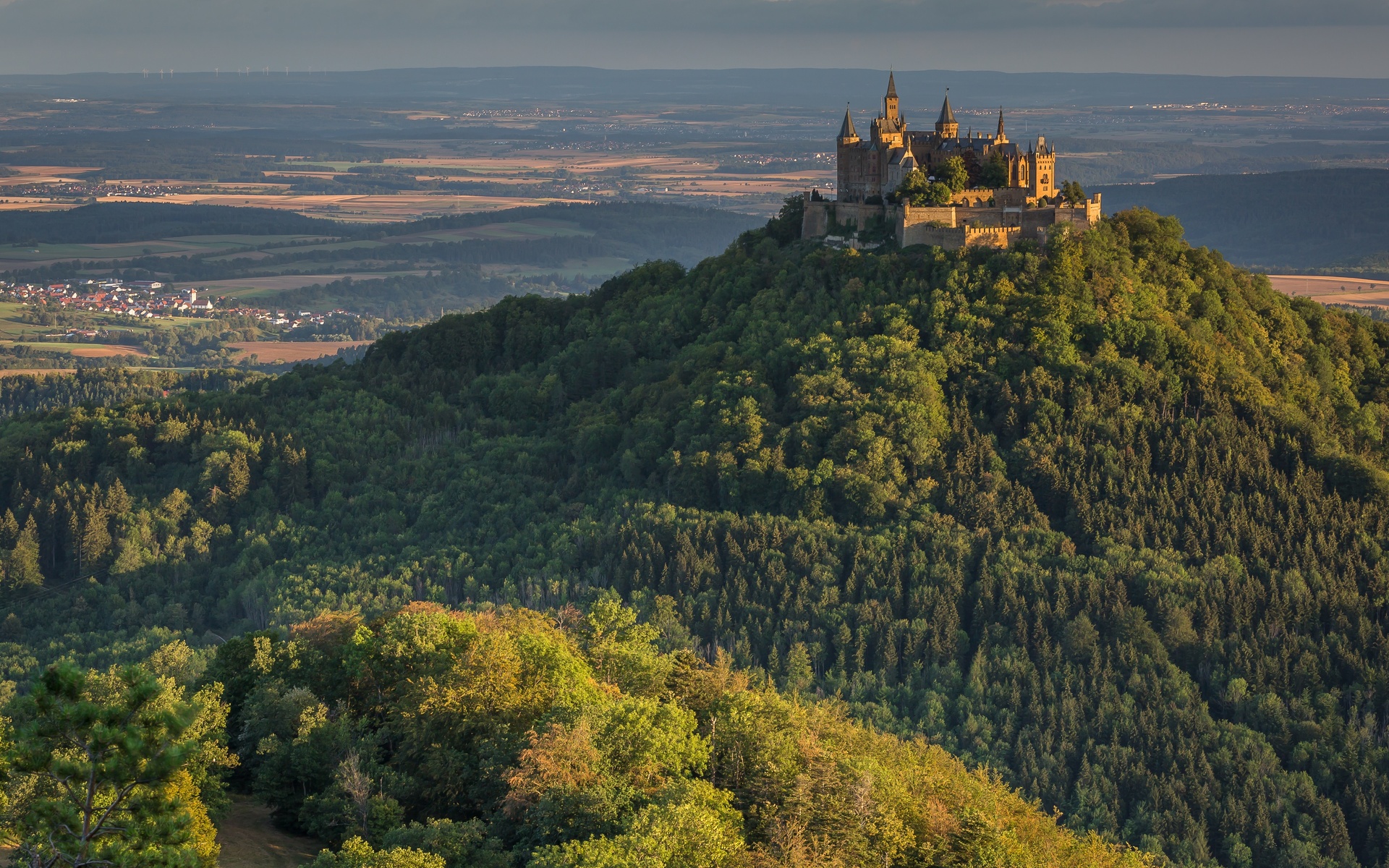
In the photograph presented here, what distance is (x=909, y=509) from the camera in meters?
103

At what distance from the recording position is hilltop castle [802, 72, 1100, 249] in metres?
112

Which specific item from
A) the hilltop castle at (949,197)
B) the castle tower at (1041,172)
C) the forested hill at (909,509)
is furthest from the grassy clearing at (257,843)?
the castle tower at (1041,172)

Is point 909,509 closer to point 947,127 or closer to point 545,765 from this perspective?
point 947,127

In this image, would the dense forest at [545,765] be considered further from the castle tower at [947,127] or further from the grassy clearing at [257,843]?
the castle tower at [947,127]

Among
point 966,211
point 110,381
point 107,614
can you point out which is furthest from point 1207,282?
point 110,381

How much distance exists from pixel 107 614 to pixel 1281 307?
252ft

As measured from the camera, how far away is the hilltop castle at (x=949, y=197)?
112 m

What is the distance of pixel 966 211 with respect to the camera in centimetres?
11294

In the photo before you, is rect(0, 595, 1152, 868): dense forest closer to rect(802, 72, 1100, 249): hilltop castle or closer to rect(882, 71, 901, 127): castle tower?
rect(802, 72, 1100, 249): hilltop castle

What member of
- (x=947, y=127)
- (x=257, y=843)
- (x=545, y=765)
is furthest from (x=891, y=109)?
(x=257, y=843)

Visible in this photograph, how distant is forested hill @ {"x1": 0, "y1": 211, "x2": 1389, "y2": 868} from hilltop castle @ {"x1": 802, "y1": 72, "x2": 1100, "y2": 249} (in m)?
2.06

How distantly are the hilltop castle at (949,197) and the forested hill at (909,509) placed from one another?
2059 millimetres

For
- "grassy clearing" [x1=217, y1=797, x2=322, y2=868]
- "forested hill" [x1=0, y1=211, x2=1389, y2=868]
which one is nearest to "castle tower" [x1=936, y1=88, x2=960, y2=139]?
"forested hill" [x1=0, y1=211, x2=1389, y2=868]

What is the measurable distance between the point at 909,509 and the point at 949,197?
21.7m
